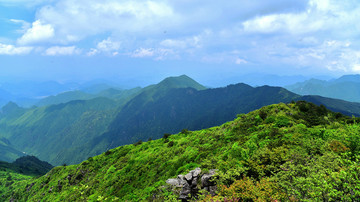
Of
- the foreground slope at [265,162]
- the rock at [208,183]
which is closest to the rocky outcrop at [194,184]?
the rock at [208,183]

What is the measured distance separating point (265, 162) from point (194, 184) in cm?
711

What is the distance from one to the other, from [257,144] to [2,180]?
177 metres

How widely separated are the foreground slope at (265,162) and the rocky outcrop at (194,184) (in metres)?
0.76

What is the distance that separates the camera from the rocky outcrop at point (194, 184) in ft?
50.0

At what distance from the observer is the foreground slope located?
1070 cm

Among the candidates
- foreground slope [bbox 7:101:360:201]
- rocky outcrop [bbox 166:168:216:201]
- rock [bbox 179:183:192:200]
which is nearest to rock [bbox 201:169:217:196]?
rocky outcrop [bbox 166:168:216:201]

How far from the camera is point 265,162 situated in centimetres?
1642

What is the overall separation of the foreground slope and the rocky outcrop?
2.50 feet

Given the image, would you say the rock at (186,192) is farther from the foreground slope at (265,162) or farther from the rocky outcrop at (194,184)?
the foreground slope at (265,162)

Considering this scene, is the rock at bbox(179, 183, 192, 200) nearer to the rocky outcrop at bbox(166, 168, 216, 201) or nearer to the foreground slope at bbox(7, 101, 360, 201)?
the rocky outcrop at bbox(166, 168, 216, 201)

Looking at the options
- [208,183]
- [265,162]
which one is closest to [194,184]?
[208,183]

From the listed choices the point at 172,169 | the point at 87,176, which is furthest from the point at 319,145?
the point at 87,176

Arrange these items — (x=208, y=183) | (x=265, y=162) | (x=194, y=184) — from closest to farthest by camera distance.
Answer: (x=208, y=183), (x=194, y=184), (x=265, y=162)

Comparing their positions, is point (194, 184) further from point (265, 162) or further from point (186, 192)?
point (265, 162)
